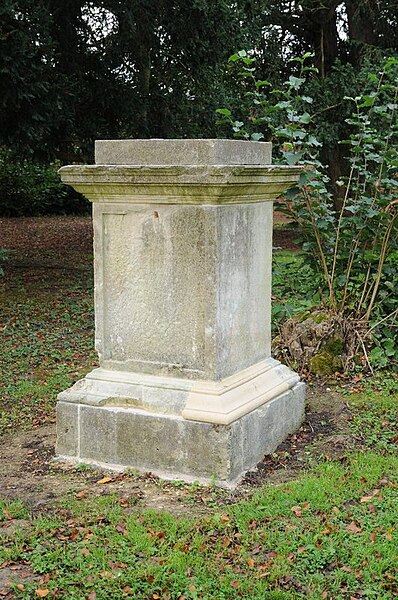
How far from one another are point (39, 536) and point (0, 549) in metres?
0.20

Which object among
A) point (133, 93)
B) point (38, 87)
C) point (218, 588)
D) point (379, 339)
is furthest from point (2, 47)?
point (218, 588)

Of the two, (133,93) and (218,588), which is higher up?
(133,93)

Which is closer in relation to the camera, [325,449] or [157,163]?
[157,163]

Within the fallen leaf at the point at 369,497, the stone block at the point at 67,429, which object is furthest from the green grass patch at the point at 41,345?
the fallen leaf at the point at 369,497

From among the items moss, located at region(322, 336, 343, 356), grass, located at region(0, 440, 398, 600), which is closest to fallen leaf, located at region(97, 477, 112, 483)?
grass, located at region(0, 440, 398, 600)

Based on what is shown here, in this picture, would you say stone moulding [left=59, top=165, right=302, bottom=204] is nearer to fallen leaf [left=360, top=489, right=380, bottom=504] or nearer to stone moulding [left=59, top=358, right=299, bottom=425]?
stone moulding [left=59, top=358, right=299, bottom=425]

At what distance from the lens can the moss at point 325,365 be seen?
21.8 feet

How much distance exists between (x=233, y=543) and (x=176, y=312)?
56.7 inches

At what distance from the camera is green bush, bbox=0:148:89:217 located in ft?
72.5

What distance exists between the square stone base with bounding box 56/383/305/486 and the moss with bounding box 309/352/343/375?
180 centimetres

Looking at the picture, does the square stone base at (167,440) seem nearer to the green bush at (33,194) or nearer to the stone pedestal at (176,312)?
the stone pedestal at (176,312)

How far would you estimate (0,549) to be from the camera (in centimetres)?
354

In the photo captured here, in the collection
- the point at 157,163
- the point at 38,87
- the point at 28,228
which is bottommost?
the point at 28,228

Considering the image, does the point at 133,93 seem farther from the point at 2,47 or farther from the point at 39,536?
the point at 39,536
